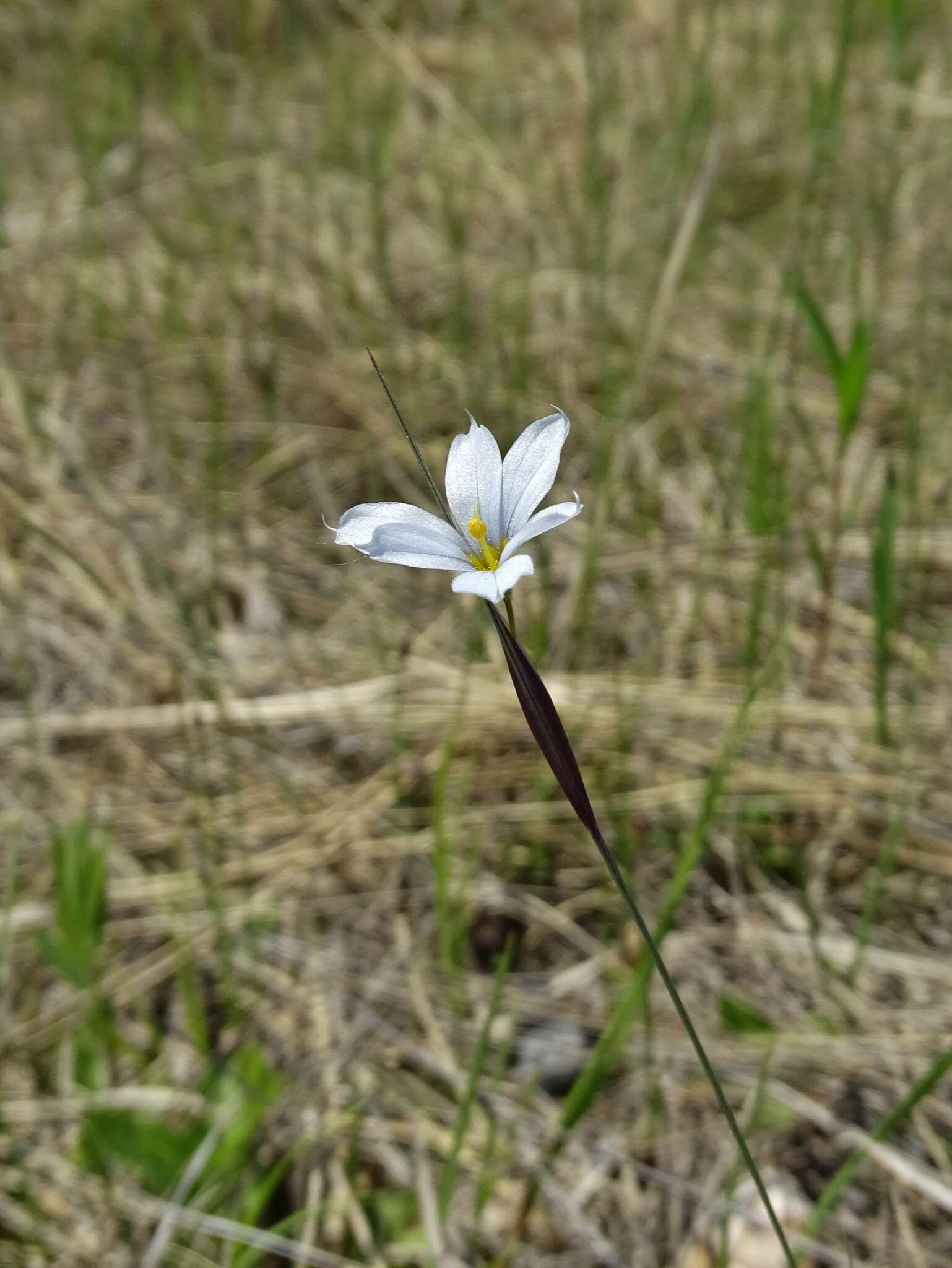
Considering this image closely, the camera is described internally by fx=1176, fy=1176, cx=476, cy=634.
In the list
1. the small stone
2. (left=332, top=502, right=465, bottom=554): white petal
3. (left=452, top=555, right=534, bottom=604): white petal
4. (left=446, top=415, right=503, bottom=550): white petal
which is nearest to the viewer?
(left=452, top=555, right=534, bottom=604): white petal

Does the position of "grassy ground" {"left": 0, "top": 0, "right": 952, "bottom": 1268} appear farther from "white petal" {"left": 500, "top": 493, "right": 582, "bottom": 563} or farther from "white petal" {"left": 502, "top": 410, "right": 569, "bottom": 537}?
"white petal" {"left": 500, "top": 493, "right": 582, "bottom": 563}

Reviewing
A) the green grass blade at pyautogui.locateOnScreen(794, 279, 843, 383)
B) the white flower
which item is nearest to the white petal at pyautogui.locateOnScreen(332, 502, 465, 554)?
the white flower

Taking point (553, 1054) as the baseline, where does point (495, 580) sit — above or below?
above

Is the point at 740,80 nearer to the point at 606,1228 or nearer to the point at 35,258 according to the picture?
the point at 35,258

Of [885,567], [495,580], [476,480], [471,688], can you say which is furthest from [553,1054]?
[495,580]

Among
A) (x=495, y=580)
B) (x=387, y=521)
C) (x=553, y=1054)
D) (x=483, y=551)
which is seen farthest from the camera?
(x=553, y=1054)

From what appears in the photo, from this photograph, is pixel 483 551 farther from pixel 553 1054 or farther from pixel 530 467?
pixel 553 1054

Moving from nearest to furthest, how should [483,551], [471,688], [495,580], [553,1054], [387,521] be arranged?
1. [495,580]
2. [387,521]
3. [483,551]
4. [553,1054]
5. [471,688]

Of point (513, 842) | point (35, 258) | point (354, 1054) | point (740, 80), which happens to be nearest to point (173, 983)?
point (354, 1054)

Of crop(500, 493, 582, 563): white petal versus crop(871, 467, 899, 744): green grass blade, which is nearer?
crop(500, 493, 582, 563): white petal
